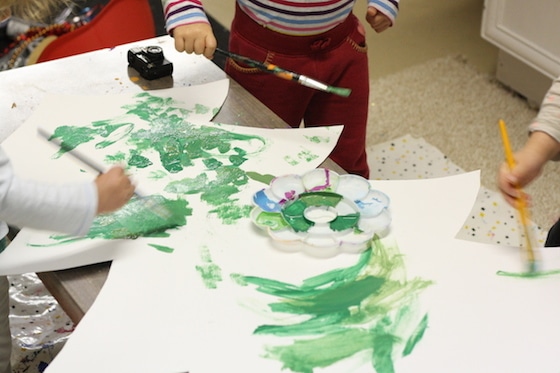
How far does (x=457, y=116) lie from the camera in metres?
2.23

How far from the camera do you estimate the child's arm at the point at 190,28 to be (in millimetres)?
1224

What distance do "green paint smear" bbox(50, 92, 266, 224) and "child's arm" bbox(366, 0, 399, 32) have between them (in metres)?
0.37

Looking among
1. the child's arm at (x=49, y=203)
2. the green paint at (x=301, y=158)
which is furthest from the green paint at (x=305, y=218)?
the child's arm at (x=49, y=203)

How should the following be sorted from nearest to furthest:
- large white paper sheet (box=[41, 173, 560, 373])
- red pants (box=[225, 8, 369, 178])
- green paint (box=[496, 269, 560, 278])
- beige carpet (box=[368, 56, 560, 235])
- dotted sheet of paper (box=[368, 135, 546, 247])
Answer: large white paper sheet (box=[41, 173, 560, 373]) → green paint (box=[496, 269, 560, 278]) → red pants (box=[225, 8, 369, 178]) → dotted sheet of paper (box=[368, 135, 546, 247]) → beige carpet (box=[368, 56, 560, 235])

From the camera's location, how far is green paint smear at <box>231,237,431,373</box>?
792 millimetres

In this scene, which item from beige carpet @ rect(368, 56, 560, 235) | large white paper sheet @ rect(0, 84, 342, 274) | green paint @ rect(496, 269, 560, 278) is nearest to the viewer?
green paint @ rect(496, 269, 560, 278)

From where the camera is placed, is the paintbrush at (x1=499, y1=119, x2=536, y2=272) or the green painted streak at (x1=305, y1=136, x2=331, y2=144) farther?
the green painted streak at (x1=305, y1=136, x2=331, y2=144)

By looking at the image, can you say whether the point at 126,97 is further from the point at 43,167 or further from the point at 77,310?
the point at 77,310

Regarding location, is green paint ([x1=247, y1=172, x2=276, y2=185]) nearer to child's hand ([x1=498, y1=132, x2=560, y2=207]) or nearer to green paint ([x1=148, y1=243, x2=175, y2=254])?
green paint ([x1=148, y1=243, x2=175, y2=254])

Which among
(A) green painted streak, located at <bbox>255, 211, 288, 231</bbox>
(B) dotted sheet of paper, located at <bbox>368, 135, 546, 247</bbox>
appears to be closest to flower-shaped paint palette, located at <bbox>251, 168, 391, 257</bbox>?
(A) green painted streak, located at <bbox>255, 211, 288, 231</bbox>

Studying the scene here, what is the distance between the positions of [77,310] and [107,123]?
0.40 metres

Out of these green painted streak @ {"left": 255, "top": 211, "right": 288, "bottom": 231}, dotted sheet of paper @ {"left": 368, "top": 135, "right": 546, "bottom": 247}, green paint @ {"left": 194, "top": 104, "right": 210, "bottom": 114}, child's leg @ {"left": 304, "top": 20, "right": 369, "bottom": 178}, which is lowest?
dotted sheet of paper @ {"left": 368, "top": 135, "right": 546, "bottom": 247}

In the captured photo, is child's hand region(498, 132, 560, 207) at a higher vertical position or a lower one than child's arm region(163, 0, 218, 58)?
lower

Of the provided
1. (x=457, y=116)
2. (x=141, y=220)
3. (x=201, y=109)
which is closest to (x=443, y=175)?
(x=457, y=116)
